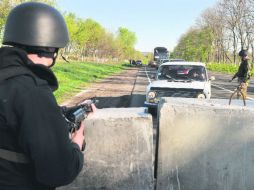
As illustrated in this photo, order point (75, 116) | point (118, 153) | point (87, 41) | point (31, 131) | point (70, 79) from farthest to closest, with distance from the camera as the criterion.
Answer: point (87, 41) < point (70, 79) < point (118, 153) < point (75, 116) < point (31, 131)

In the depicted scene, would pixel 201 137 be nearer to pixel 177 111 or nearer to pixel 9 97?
pixel 177 111

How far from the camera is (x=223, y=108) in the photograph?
Answer: 3.95 metres

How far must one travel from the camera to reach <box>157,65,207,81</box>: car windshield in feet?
38.9

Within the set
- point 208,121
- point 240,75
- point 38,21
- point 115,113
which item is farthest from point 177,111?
point 240,75

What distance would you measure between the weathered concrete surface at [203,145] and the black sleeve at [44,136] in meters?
2.28

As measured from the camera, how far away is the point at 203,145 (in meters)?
4.01

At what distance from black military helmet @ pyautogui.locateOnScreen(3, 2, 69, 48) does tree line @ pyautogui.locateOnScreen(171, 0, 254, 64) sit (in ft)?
185

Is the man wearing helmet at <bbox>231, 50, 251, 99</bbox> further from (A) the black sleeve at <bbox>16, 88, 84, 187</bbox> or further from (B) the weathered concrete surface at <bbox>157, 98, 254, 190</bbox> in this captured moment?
(A) the black sleeve at <bbox>16, 88, 84, 187</bbox>

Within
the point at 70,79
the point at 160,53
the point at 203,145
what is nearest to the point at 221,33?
the point at 160,53

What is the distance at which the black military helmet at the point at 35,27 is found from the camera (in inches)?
74.8

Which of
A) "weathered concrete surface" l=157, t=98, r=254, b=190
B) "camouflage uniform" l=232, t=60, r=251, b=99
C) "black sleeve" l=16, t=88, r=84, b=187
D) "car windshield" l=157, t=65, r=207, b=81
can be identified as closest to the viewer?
"black sleeve" l=16, t=88, r=84, b=187

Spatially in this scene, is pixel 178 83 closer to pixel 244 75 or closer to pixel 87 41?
pixel 244 75

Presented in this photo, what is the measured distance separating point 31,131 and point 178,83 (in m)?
9.86

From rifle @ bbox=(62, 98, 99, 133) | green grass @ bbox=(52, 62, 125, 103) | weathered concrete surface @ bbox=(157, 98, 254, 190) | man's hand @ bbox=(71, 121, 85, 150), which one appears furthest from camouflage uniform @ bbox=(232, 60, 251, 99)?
man's hand @ bbox=(71, 121, 85, 150)
